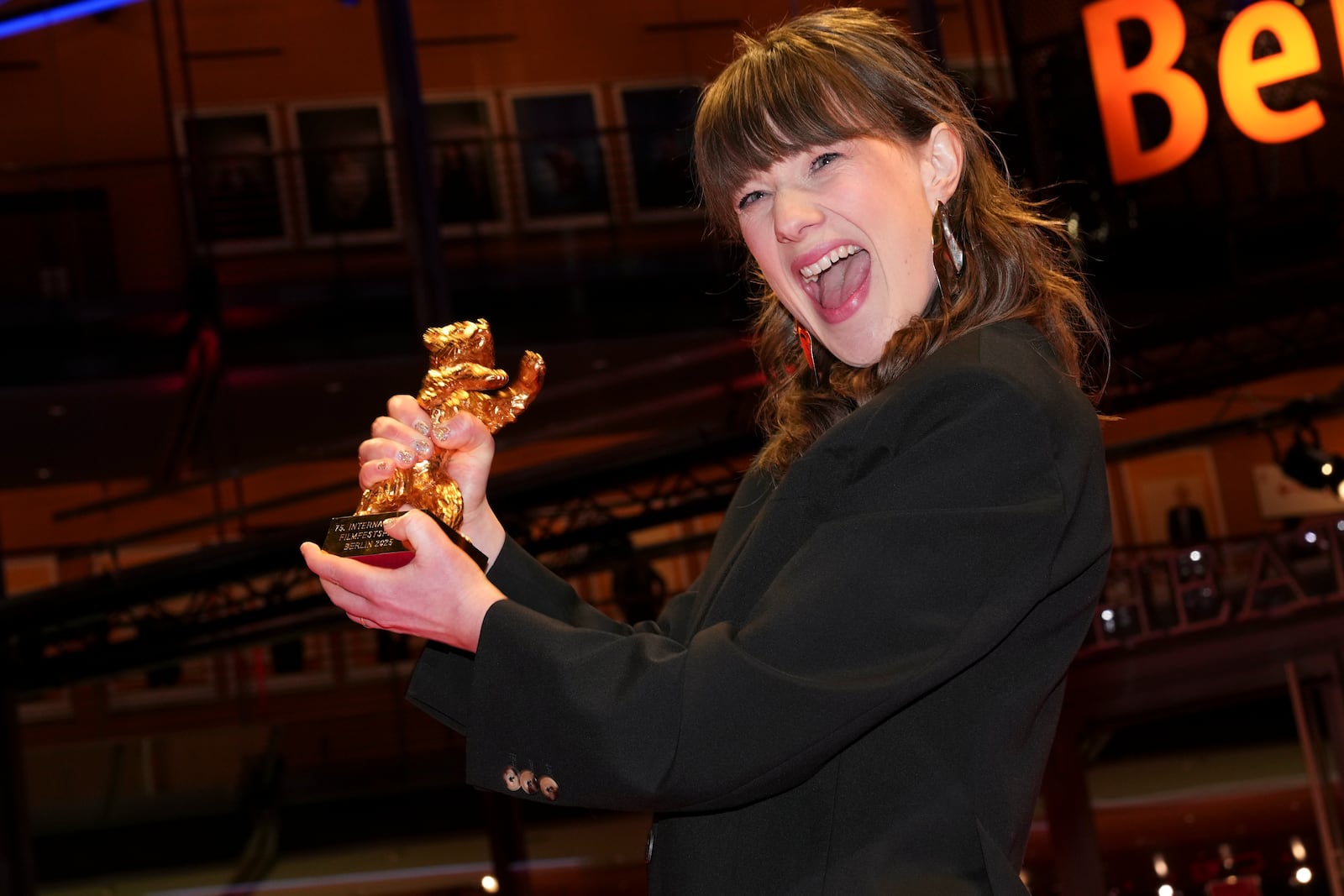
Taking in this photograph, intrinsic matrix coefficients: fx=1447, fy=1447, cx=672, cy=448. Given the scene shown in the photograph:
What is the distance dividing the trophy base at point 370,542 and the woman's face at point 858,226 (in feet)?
1.18

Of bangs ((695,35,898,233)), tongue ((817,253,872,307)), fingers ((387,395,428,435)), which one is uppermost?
bangs ((695,35,898,233))

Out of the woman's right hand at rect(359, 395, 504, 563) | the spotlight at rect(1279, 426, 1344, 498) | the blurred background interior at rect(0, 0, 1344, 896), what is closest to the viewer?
the woman's right hand at rect(359, 395, 504, 563)

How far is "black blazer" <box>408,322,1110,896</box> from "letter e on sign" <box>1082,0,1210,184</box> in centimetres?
474

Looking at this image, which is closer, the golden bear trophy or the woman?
the woman

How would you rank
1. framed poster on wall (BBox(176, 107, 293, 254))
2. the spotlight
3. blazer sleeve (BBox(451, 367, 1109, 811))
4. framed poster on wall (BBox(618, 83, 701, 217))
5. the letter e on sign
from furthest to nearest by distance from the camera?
1. framed poster on wall (BBox(618, 83, 701, 217))
2. framed poster on wall (BBox(176, 107, 293, 254))
3. the spotlight
4. the letter e on sign
5. blazer sleeve (BBox(451, 367, 1109, 811))

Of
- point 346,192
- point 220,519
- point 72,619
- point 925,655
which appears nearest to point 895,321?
point 925,655

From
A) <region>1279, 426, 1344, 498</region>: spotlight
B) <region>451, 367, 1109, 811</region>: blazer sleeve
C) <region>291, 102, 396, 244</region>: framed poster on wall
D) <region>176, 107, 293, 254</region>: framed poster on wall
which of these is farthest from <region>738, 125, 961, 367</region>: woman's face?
<region>176, 107, 293, 254</region>: framed poster on wall

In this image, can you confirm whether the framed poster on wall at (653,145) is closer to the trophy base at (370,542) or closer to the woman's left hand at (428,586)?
the trophy base at (370,542)

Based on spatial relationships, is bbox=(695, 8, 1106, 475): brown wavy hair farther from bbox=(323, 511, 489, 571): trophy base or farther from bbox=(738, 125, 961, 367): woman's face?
bbox=(323, 511, 489, 571): trophy base

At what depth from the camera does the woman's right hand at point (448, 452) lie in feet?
4.16

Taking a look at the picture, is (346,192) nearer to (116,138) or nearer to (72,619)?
(116,138)

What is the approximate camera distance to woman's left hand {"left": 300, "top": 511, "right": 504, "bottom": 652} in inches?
38.9

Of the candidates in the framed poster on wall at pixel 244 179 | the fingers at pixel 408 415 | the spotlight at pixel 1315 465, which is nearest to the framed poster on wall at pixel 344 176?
the framed poster on wall at pixel 244 179

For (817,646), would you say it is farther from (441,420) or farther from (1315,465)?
(1315,465)
